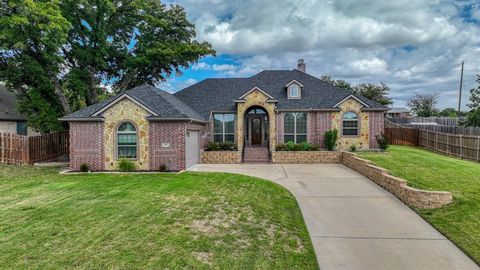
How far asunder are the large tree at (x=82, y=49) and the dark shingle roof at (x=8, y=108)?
8.04ft

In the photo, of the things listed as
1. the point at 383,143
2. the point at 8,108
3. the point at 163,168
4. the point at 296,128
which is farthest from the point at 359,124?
the point at 8,108

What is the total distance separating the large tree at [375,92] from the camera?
43250 millimetres

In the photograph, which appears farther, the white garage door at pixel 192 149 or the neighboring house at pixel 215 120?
the white garage door at pixel 192 149

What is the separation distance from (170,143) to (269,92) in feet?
35.9

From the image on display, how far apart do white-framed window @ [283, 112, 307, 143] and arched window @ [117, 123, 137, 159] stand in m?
11.1

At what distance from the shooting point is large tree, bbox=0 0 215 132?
16641 mm

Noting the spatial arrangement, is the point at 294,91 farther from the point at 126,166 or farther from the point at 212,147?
the point at 126,166

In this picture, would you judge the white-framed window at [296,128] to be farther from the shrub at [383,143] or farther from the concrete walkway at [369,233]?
the concrete walkway at [369,233]

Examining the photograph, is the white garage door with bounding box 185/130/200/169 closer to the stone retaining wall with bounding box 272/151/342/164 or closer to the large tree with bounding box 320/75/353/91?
the stone retaining wall with bounding box 272/151/342/164

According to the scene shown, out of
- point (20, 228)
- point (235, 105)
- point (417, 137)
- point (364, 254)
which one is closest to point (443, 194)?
point (364, 254)

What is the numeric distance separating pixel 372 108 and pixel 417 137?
8.87m

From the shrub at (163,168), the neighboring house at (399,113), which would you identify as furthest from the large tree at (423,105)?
the shrub at (163,168)

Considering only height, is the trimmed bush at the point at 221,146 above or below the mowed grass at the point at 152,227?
above

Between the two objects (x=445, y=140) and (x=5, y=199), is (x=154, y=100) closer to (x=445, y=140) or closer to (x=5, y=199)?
(x=5, y=199)
